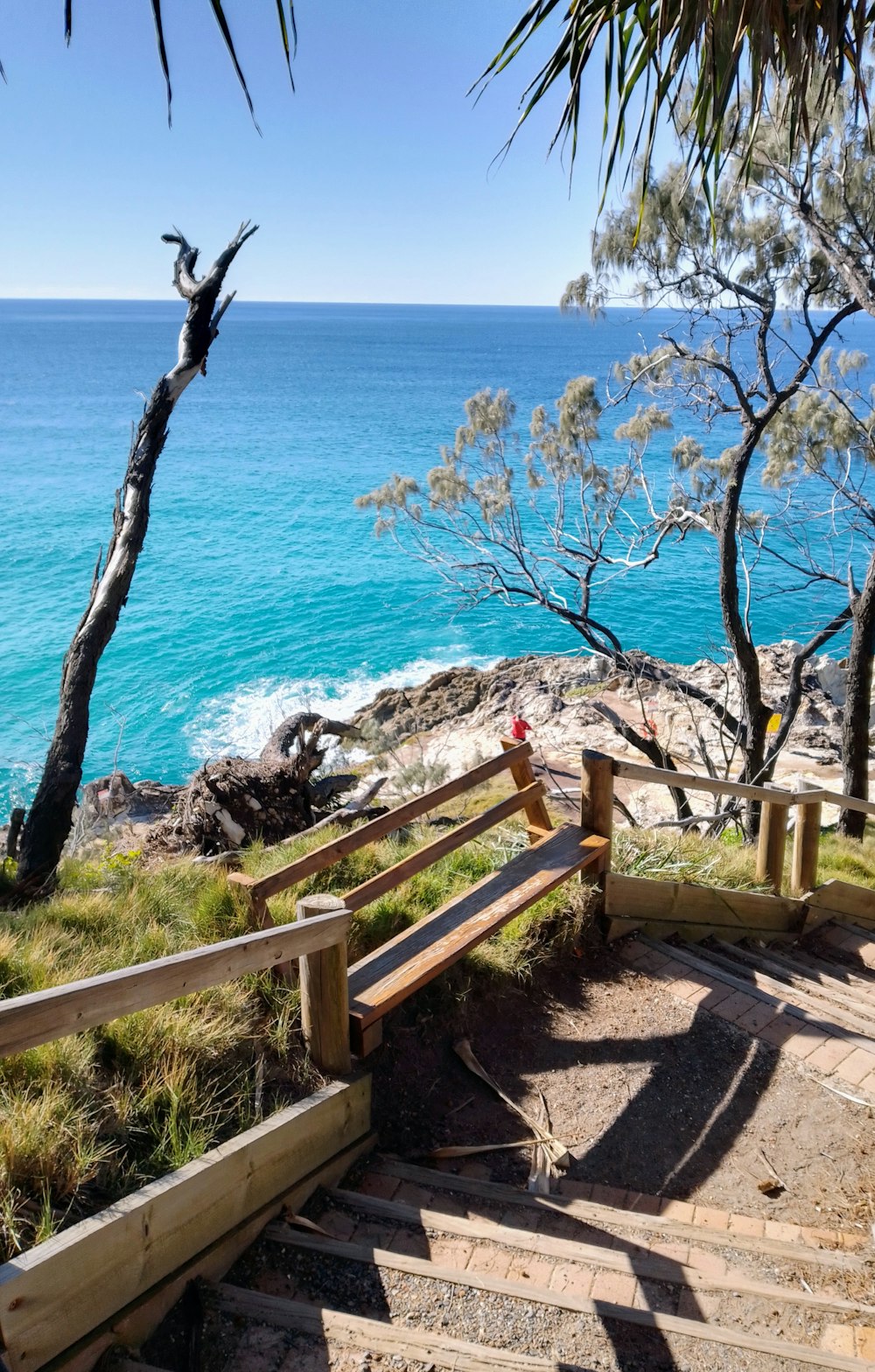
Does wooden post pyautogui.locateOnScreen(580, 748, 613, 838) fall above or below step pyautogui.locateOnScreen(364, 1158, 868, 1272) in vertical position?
above

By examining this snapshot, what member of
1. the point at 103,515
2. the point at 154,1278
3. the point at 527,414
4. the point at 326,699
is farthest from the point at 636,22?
the point at 527,414

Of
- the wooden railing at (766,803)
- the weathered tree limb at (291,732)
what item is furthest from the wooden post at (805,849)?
the weathered tree limb at (291,732)

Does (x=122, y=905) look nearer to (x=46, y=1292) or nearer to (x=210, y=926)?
(x=210, y=926)

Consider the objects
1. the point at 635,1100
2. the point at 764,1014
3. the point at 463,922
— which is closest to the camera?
the point at 635,1100

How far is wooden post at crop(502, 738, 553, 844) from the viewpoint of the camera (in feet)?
19.5

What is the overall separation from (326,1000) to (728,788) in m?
3.32

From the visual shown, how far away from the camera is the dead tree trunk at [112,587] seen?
7078 millimetres

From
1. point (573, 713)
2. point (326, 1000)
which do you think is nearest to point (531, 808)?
point (326, 1000)

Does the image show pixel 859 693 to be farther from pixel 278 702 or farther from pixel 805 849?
pixel 278 702

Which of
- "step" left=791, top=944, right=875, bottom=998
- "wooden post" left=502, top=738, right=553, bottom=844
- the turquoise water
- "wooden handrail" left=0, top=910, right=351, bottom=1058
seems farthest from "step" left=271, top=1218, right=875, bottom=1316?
the turquoise water

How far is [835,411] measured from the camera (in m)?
13.7

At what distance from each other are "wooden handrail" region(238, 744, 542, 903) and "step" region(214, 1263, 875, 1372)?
1759 mm

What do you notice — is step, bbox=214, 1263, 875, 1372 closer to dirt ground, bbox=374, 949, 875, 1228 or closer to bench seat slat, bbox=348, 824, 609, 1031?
dirt ground, bbox=374, 949, 875, 1228

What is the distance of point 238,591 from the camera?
34.6 m
